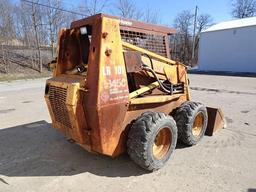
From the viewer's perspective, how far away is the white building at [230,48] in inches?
883

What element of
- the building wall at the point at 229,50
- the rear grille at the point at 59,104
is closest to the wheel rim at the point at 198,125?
the rear grille at the point at 59,104

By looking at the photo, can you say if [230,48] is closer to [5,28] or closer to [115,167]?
[5,28]

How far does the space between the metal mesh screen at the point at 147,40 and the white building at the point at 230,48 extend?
20647 millimetres

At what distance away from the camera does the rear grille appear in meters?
3.46

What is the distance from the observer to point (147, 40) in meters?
4.06

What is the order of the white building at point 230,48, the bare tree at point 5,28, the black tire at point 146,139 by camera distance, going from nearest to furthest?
the black tire at point 146,139 < the bare tree at point 5,28 < the white building at point 230,48

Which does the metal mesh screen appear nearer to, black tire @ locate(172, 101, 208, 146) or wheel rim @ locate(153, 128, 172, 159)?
black tire @ locate(172, 101, 208, 146)

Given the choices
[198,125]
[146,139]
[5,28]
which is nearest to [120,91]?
[146,139]

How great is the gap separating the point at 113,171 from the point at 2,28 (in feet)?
70.0

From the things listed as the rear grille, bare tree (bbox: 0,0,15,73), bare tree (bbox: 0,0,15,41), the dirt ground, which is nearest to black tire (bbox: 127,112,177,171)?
the dirt ground

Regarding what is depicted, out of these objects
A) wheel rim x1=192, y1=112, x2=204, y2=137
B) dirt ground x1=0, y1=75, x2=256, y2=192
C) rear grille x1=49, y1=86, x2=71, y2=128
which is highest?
rear grille x1=49, y1=86, x2=71, y2=128

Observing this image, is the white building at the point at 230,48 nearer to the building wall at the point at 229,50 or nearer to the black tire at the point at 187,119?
the building wall at the point at 229,50

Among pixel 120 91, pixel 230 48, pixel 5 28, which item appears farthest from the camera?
pixel 230 48

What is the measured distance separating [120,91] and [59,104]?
0.93m
